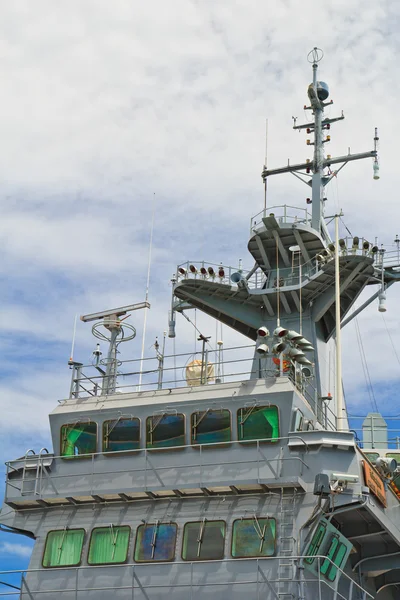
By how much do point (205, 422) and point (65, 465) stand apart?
455 centimetres

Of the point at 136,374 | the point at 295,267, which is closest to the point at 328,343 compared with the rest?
the point at 295,267

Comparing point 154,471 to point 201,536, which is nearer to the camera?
point 201,536

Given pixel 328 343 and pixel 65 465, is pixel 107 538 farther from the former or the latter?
pixel 328 343

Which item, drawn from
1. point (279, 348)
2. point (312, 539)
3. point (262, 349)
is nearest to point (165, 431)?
point (262, 349)

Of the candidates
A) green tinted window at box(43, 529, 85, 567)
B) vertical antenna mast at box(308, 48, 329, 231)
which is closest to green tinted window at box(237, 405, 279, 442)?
green tinted window at box(43, 529, 85, 567)

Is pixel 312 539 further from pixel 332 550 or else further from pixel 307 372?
pixel 307 372

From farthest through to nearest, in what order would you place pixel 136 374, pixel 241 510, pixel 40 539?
pixel 136 374
pixel 40 539
pixel 241 510

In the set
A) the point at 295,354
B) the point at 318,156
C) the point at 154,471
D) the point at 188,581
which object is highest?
the point at 318,156

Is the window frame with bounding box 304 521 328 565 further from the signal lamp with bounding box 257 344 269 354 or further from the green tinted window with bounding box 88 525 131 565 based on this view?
the signal lamp with bounding box 257 344 269 354

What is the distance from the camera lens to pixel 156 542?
25.0 meters

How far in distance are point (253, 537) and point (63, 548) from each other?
5.71 m

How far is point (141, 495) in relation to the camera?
2564 cm

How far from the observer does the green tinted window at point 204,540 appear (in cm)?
2428

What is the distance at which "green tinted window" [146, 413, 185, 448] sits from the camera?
26453 millimetres
